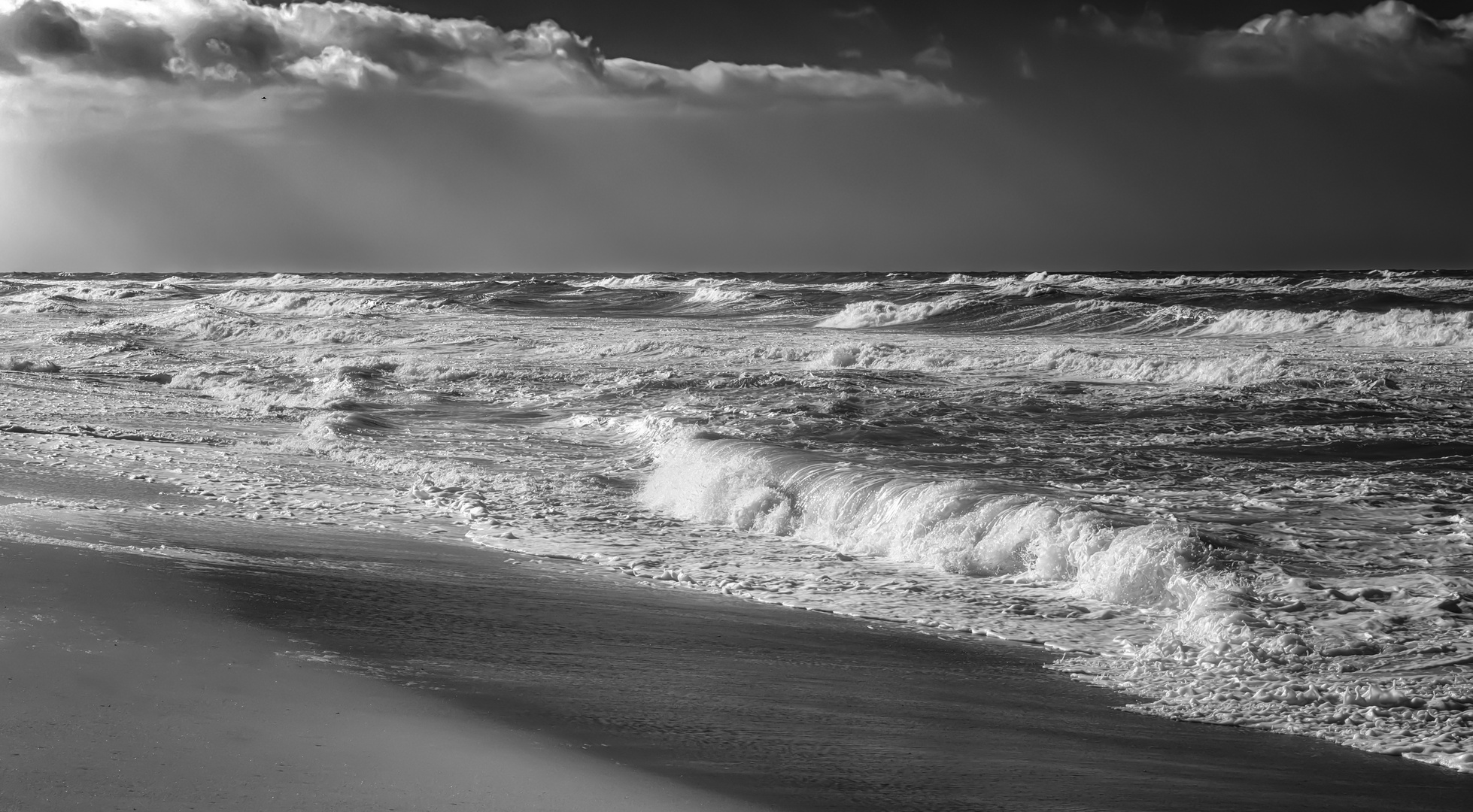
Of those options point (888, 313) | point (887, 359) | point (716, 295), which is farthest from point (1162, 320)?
point (716, 295)

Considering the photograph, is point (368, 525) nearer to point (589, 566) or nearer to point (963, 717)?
point (589, 566)

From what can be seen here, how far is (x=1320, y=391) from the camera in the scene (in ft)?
47.1

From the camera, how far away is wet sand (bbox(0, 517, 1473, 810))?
10.3ft

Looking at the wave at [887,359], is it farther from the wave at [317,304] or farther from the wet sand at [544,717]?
the wave at [317,304]

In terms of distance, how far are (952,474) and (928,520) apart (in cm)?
184

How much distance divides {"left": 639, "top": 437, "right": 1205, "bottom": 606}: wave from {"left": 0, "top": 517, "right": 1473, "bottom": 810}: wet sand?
47.0 inches

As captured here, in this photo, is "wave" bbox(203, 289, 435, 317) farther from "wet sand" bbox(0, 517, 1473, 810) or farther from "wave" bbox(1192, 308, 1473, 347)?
"wet sand" bbox(0, 517, 1473, 810)

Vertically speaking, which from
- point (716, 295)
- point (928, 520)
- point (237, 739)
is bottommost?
point (928, 520)

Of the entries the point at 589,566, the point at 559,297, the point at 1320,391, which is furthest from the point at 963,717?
Result: the point at 559,297

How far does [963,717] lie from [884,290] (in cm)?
4394

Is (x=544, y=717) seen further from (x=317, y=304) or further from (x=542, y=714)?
(x=317, y=304)

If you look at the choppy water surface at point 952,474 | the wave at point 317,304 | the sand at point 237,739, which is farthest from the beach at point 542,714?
the wave at point 317,304

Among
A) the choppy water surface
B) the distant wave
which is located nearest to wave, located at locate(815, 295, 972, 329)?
the distant wave

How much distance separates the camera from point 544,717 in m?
3.88
